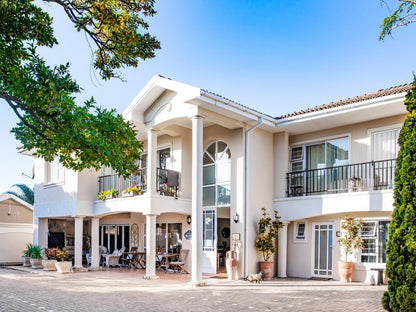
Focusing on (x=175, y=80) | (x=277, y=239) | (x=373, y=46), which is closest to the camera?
(x=373, y=46)

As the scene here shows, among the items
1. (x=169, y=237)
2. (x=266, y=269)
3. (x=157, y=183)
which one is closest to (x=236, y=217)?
(x=266, y=269)

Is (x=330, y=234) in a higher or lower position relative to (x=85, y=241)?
higher

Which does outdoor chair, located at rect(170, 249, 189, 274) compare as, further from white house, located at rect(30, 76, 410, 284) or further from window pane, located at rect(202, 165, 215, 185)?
window pane, located at rect(202, 165, 215, 185)

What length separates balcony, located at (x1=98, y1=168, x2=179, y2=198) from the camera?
15774 millimetres

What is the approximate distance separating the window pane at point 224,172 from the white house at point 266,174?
0.04 m

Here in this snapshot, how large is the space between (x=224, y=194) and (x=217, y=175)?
0.81 metres

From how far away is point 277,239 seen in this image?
1512 cm

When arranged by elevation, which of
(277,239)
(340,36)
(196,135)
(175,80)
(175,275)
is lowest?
(175,275)

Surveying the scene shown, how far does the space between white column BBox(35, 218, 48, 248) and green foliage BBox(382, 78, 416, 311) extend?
16819mm

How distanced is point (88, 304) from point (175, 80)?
7289 millimetres

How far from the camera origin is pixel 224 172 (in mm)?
15438

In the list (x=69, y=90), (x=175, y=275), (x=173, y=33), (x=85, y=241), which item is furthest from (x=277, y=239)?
(x=85, y=241)

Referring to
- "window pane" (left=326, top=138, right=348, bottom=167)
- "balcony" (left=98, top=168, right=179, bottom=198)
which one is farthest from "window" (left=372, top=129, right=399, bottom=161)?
"balcony" (left=98, top=168, right=179, bottom=198)

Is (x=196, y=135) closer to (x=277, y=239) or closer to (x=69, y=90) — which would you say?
(x=277, y=239)
